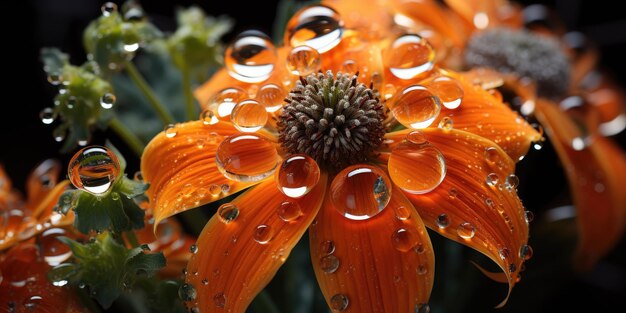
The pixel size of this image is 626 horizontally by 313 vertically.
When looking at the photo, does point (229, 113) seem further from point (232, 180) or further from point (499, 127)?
point (499, 127)

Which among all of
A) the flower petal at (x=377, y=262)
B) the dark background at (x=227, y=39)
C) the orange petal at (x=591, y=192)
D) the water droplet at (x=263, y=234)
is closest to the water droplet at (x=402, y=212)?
the flower petal at (x=377, y=262)

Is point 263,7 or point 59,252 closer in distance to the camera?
point 59,252

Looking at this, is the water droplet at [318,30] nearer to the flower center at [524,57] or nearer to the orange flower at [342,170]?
the orange flower at [342,170]

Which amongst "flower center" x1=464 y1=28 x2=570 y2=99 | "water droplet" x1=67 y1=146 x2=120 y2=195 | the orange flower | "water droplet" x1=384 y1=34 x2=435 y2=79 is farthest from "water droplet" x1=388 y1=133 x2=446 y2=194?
"flower center" x1=464 y1=28 x2=570 y2=99

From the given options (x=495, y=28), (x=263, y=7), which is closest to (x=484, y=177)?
(x=495, y=28)

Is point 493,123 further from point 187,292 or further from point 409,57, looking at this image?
point 187,292
